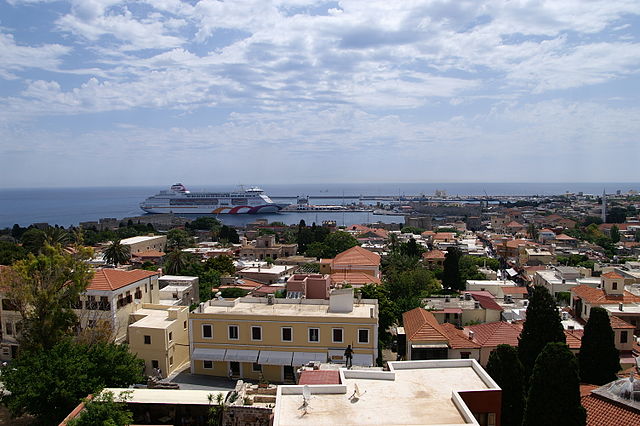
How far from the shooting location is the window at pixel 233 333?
56.2ft

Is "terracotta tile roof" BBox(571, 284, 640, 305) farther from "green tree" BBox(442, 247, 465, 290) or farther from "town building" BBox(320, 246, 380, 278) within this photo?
"town building" BBox(320, 246, 380, 278)

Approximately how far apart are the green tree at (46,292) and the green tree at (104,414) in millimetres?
4946

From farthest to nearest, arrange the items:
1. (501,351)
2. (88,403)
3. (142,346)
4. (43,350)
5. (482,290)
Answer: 1. (482,290)
2. (142,346)
3. (43,350)
4. (501,351)
5. (88,403)

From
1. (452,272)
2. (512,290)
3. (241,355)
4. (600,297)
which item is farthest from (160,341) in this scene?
(452,272)

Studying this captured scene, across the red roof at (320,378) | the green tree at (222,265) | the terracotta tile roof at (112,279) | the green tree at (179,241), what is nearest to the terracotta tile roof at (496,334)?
the red roof at (320,378)

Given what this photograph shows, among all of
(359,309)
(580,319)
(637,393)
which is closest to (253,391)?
(359,309)

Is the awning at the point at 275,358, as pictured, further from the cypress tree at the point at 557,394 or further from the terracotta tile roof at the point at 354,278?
the terracotta tile roof at the point at 354,278

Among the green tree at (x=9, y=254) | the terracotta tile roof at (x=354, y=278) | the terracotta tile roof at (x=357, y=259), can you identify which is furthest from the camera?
the terracotta tile roof at (x=357, y=259)

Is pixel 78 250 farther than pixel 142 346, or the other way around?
pixel 142 346

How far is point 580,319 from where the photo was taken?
76.4 feet

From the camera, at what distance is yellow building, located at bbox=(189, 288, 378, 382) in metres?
16.7

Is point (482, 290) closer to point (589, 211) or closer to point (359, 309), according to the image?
point (359, 309)

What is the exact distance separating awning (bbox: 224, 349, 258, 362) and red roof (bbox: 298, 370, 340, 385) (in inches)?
255

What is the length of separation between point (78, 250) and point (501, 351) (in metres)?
13.1
